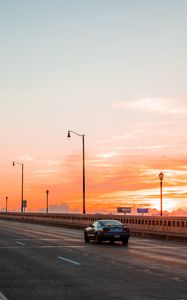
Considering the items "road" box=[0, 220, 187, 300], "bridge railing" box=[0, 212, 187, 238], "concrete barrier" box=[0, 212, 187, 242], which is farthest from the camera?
"bridge railing" box=[0, 212, 187, 238]

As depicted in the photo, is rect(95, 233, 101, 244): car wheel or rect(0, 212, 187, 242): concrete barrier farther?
rect(0, 212, 187, 242): concrete barrier

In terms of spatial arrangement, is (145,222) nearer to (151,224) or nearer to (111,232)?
(151,224)

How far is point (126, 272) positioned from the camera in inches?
674

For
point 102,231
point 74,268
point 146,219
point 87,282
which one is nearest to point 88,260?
point 74,268

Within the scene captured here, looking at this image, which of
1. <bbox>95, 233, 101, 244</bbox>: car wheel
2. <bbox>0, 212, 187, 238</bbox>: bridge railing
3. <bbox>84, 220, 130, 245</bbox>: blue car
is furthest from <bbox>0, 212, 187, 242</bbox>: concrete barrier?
<bbox>95, 233, 101, 244</bbox>: car wheel

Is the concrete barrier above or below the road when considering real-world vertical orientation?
above

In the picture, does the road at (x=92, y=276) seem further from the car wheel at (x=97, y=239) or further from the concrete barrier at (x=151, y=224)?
the concrete barrier at (x=151, y=224)

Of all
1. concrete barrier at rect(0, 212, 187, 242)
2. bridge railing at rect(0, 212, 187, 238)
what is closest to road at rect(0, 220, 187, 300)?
concrete barrier at rect(0, 212, 187, 242)

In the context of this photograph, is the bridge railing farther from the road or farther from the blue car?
the road

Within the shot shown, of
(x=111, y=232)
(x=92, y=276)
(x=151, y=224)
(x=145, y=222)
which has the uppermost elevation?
(x=145, y=222)

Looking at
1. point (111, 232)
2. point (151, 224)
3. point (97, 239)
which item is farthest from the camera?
point (151, 224)

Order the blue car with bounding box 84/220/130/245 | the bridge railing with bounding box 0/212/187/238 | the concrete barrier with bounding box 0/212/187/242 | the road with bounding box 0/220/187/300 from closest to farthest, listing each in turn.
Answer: the road with bounding box 0/220/187/300 → the blue car with bounding box 84/220/130/245 → the concrete barrier with bounding box 0/212/187/242 → the bridge railing with bounding box 0/212/187/238

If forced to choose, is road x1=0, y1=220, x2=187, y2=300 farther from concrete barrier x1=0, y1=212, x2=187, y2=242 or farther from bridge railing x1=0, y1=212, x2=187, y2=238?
bridge railing x1=0, y1=212, x2=187, y2=238

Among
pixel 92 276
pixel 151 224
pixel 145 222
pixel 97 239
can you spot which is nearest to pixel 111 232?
pixel 97 239
